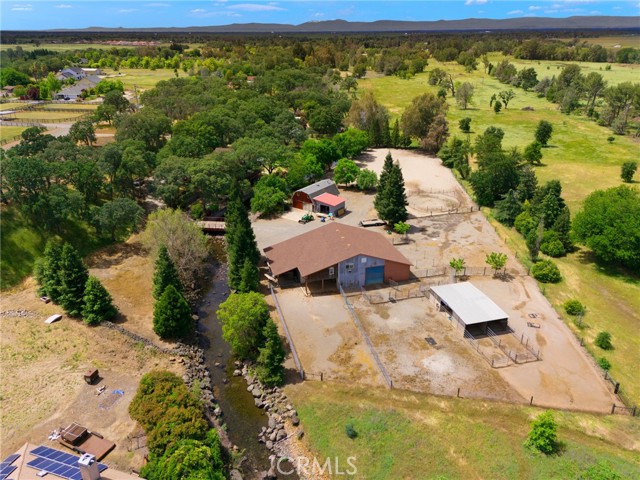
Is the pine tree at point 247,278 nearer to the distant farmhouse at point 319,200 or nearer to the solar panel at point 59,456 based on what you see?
the solar panel at point 59,456

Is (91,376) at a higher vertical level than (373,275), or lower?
higher

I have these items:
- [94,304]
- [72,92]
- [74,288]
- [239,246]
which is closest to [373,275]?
[239,246]

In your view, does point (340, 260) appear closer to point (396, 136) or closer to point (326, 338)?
point (326, 338)

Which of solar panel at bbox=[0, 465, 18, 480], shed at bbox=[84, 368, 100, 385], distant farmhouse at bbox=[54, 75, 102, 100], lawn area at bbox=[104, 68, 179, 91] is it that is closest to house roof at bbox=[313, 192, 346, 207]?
shed at bbox=[84, 368, 100, 385]

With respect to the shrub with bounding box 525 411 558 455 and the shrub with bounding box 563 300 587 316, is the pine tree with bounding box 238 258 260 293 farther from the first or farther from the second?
the shrub with bounding box 563 300 587 316

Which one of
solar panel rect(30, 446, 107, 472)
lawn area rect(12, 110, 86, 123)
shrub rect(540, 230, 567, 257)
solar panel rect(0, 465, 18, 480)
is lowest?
shrub rect(540, 230, 567, 257)

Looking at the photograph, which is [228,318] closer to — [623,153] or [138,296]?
Answer: [138,296]

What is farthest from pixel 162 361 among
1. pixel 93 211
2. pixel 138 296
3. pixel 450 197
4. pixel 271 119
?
pixel 271 119
